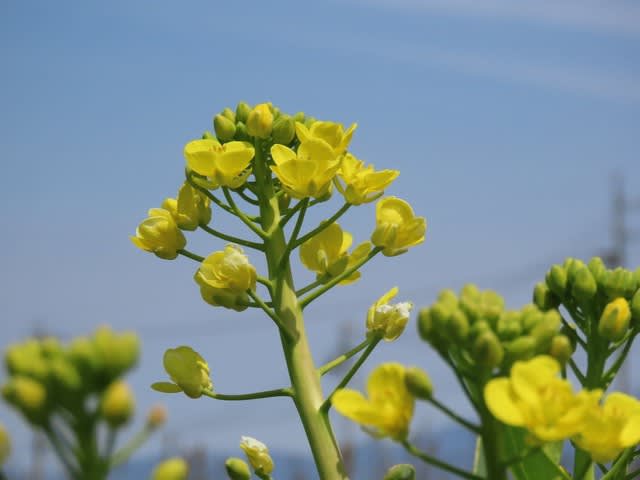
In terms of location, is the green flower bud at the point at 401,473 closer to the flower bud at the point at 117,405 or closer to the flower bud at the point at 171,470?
the flower bud at the point at 171,470

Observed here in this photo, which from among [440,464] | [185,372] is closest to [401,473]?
[440,464]

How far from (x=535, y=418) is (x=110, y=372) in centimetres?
55

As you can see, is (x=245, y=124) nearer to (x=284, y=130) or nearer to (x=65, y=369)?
(x=284, y=130)

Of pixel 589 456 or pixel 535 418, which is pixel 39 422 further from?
pixel 589 456

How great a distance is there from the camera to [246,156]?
2.07 metres

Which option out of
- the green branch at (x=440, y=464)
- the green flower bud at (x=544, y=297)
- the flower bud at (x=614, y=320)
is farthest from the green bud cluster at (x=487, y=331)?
the green flower bud at (x=544, y=297)

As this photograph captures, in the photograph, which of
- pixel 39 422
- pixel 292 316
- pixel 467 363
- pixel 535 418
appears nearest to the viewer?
pixel 39 422

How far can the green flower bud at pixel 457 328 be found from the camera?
145cm

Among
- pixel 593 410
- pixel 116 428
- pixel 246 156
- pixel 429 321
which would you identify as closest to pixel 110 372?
pixel 116 428

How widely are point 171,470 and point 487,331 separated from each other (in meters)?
0.47

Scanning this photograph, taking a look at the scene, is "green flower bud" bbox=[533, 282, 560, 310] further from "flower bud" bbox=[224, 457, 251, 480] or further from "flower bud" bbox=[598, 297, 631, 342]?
"flower bud" bbox=[224, 457, 251, 480]

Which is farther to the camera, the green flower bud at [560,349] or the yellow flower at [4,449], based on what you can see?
the green flower bud at [560,349]

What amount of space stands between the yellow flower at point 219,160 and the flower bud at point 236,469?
1.78ft

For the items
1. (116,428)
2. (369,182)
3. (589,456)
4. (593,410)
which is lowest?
(589,456)
